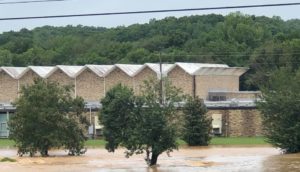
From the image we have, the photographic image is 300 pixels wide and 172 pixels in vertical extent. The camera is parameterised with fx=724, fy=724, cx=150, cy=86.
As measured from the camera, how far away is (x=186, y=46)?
112 meters

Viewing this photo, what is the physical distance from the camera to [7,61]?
116625mm

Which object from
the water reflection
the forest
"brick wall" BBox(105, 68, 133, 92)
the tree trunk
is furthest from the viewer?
the forest

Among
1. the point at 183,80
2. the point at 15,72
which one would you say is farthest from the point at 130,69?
the point at 15,72

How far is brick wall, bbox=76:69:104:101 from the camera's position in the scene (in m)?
86.2

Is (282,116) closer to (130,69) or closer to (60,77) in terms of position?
(130,69)

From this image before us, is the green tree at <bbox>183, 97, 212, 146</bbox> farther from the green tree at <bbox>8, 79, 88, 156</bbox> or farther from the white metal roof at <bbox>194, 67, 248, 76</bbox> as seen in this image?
the white metal roof at <bbox>194, 67, 248, 76</bbox>

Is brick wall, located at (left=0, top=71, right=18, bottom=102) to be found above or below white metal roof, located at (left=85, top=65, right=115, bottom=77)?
below

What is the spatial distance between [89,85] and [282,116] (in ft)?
164

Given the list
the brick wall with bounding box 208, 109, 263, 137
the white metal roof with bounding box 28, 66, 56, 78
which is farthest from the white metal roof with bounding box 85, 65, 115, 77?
the brick wall with bounding box 208, 109, 263, 137

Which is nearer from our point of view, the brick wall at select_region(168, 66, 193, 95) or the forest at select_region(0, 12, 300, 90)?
the brick wall at select_region(168, 66, 193, 95)

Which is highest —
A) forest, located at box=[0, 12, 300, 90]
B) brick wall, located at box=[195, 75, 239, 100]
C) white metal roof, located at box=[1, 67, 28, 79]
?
forest, located at box=[0, 12, 300, 90]

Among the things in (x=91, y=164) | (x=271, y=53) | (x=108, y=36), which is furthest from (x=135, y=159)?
(x=108, y=36)

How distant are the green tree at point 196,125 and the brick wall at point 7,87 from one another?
135ft

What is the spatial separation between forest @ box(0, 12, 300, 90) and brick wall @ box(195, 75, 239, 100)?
1228 cm
